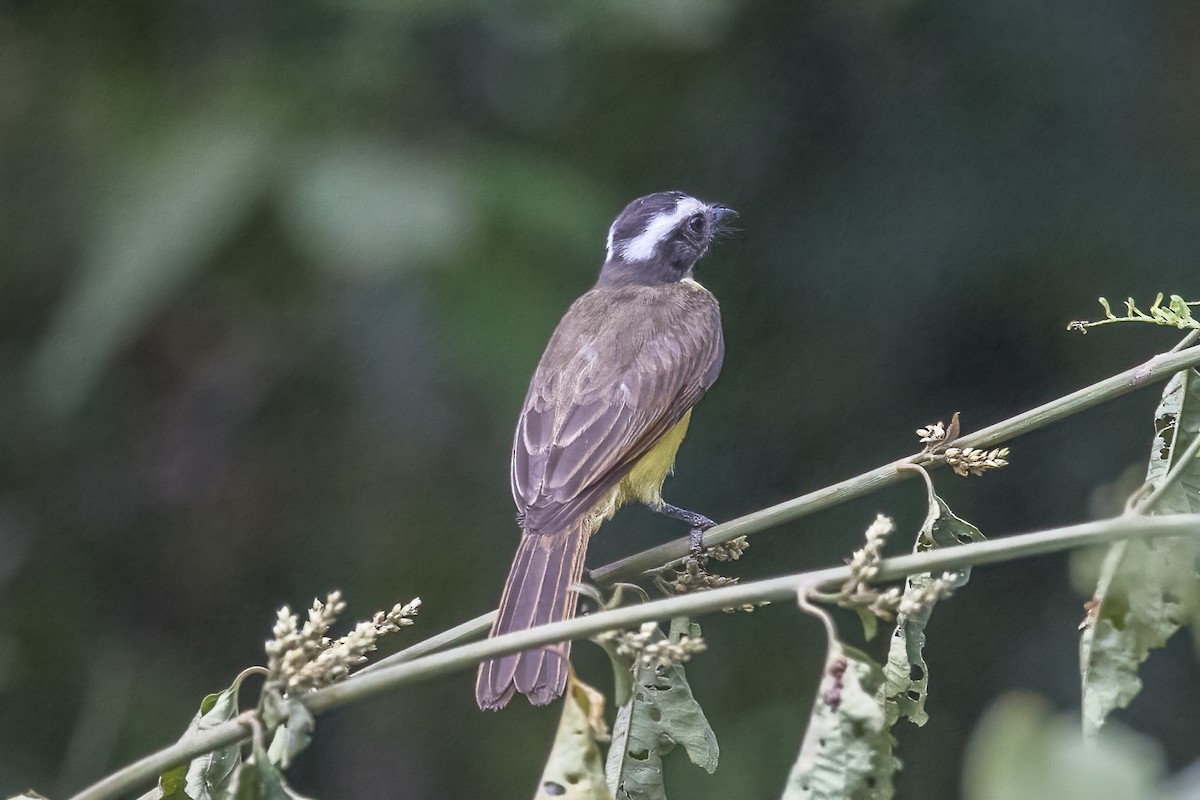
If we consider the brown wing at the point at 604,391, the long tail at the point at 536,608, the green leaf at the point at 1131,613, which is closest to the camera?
the green leaf at the point at 1131,613

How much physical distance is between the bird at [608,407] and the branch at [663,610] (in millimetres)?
741

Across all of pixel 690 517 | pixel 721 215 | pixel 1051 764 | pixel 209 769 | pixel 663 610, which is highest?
pixel 721 215

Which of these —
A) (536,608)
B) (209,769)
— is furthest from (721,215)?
(209,769)

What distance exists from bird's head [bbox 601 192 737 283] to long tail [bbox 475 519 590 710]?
3.84ft

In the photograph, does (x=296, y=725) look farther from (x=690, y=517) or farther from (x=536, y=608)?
(x=690, y=517)

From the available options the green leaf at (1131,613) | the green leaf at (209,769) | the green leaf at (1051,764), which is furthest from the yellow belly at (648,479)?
the green leaf at (1051,764)

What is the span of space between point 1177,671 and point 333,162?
2.23 metres

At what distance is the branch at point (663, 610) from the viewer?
1.06 metres

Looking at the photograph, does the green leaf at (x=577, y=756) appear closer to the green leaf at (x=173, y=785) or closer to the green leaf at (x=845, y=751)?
the green leaf at (x=845, y=751)

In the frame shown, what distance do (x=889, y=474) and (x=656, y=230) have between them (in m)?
1.73

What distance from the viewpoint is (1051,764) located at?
1.76 feet

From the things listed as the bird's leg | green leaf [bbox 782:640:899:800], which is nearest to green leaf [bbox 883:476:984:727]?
green leaf [bbox 782:640:899:800]

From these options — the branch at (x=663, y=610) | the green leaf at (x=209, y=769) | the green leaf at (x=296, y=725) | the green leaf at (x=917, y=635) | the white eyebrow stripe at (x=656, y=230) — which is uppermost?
the white eyebrow stripe at (x=656, y=230)

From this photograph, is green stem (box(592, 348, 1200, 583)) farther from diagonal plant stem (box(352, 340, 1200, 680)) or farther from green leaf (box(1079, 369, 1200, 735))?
green leaf (box(1079, 369, 1200, 735))
